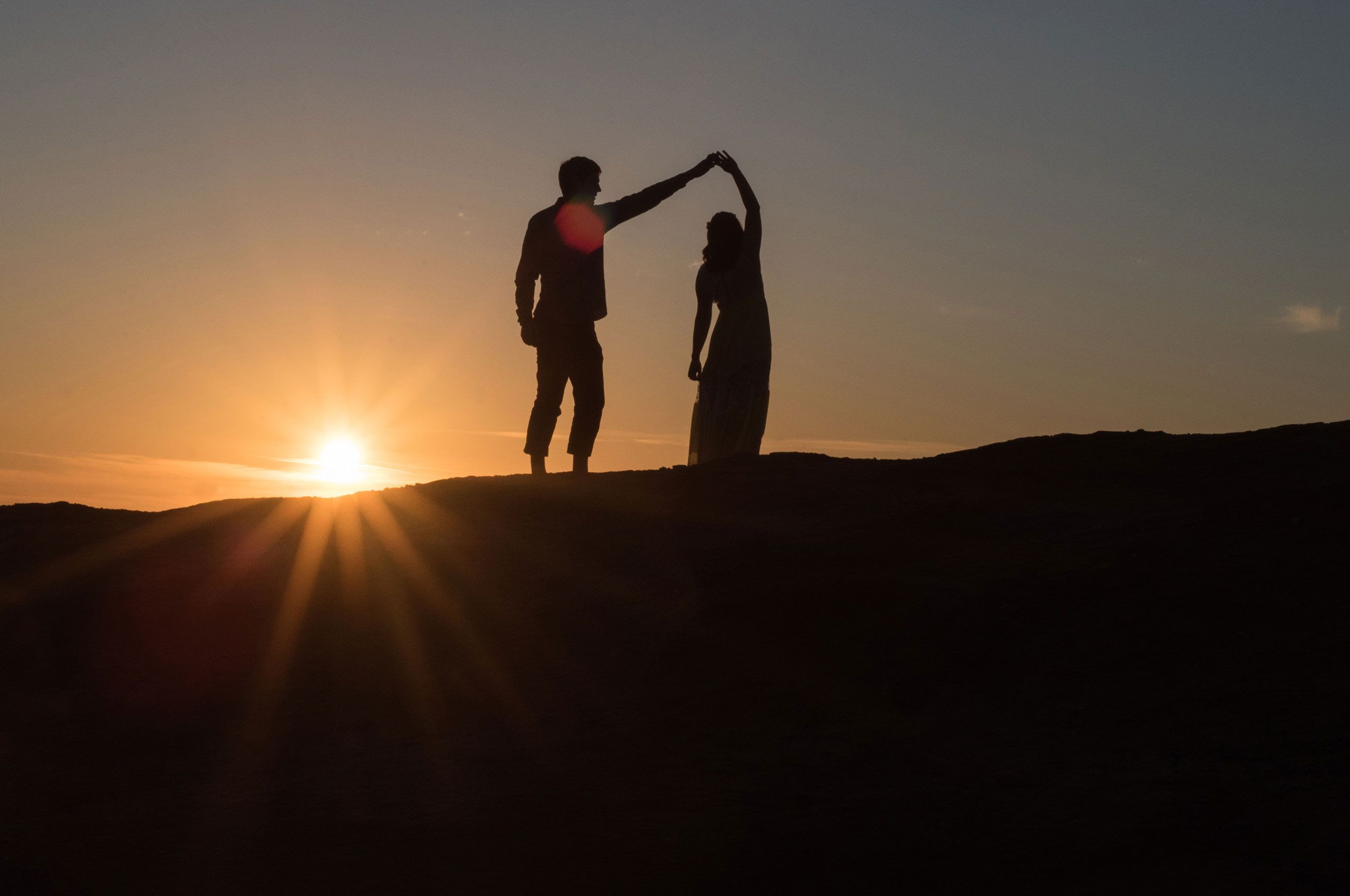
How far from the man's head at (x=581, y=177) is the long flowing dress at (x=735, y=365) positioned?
1.28 metres

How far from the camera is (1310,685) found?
13.1 ft

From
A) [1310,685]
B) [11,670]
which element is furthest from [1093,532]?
[11,670]

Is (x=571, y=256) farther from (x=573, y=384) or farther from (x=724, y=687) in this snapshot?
(x=724, y=687)

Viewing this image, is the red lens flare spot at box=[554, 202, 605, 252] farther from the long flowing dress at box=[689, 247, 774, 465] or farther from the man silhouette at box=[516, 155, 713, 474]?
the long flowing dress at box=[689, 247, 774, 465]

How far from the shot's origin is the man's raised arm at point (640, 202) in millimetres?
7520

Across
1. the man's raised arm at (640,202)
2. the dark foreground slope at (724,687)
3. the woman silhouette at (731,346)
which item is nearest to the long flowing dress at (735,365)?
the woman silhouette at (731,346)

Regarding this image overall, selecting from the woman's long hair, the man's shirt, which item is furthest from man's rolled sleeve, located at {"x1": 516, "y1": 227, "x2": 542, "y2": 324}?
the woman's long hair

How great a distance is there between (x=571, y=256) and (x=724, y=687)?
374cm

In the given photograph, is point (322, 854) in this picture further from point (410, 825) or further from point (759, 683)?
point (759, 683)

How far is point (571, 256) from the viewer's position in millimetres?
7445

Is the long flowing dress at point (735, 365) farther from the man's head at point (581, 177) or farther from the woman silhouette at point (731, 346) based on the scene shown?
the man's head at point (581, 177)

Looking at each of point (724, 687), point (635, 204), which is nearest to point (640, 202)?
point (635, 204)

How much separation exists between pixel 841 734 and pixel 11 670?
140 inches

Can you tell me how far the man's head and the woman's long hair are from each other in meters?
1.09
